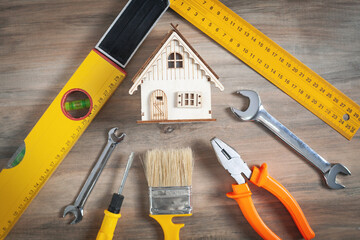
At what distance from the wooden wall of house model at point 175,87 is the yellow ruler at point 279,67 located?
0.25 meters

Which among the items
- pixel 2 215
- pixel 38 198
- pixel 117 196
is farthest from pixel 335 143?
pixel 2 215

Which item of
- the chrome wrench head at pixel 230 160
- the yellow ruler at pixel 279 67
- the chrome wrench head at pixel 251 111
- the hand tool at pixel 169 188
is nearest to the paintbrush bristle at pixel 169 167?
the hand tool at pixel 169 188

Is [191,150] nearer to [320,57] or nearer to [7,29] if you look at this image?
[320,57]

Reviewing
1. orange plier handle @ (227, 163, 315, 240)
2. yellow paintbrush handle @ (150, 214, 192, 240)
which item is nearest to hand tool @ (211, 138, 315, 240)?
orange plier handle @ (227, 163, 315, 240)

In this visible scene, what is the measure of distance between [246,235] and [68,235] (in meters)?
0.67

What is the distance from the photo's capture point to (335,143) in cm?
120

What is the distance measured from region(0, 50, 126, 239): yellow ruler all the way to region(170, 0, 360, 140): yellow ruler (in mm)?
416

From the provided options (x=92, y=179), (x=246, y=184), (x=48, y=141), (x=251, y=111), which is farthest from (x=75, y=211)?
(x=251, y=111)

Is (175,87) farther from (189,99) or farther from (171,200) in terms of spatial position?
(171,200)

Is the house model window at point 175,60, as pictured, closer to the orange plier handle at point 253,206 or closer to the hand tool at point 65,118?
the hand tool at point 65,118

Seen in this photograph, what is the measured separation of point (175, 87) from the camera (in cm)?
102

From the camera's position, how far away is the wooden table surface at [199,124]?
46.2 inches

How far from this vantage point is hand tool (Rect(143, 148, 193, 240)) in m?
1.08

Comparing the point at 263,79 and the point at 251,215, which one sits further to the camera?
the point at 263,79
